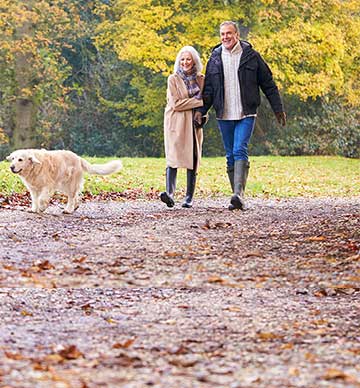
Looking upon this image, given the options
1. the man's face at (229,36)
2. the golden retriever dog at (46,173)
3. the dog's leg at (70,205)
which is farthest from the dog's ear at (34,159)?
the man's face at (229,36)

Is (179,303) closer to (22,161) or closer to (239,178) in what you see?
(22,161)

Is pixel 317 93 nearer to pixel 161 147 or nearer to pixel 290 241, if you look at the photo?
pixel 161 147

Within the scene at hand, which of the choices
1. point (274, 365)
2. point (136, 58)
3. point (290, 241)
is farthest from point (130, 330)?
point (136, 58)

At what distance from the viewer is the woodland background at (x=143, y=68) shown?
95.6 ft

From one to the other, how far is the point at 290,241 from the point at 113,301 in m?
3.24

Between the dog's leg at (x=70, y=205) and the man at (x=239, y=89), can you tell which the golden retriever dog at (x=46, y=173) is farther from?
the man at (x=239, y=89)

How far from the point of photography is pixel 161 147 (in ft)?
112

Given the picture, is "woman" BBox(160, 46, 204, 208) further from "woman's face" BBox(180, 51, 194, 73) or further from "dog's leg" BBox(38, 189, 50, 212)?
"dog's leg" BBox(38, 189, 50, 212)

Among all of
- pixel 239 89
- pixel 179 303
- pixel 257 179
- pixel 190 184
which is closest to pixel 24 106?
pixel 257 179

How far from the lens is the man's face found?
11.4 m

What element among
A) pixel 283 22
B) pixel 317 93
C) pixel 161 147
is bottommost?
pixel 161 147

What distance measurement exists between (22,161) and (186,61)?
2.42m

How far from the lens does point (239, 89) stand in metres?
11.7

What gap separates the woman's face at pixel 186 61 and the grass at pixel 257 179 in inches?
159
